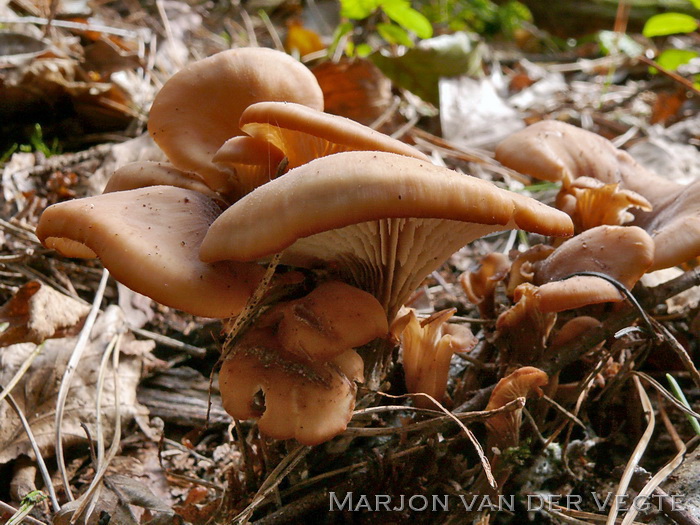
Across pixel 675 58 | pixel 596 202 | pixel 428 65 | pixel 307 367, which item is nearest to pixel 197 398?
pixel 307 367

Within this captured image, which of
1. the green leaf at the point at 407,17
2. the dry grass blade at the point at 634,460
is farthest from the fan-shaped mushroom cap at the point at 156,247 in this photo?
the green leaf at the point at 407,17

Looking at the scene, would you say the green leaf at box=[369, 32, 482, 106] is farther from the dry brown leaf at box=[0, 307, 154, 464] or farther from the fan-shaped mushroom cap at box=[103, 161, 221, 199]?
the dry brown leaf at box=[0, 307, 154, 464]

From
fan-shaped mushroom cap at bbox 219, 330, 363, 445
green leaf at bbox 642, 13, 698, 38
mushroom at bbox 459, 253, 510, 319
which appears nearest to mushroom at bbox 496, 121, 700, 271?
mushroom at bbox 459, 253, 510, 319

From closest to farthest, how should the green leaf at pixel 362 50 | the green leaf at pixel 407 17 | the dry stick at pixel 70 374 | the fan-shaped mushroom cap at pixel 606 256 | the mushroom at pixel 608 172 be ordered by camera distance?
the fan-shaped mushroom cap at pixel 606 256 → the mushroom at pixel 608 172 → the dry stick at pixel 70 374 → the green leaf at pixel 407 17 → the green leaf at pixel 362 50

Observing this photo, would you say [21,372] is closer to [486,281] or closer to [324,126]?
[324,126]

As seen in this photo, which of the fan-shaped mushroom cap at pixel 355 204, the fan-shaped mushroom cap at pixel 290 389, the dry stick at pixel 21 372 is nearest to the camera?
the fan-shaped mushroom cap at pixel 355 204

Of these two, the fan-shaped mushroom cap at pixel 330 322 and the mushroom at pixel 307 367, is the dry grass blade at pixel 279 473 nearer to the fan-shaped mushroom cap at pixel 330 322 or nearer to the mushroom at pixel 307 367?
the mushroom at pixel 307 367

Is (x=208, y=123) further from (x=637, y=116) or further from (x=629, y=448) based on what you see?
(x=637, y=116)

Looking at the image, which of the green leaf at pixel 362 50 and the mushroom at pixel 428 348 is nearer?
the mushroom at pixel 428 348
